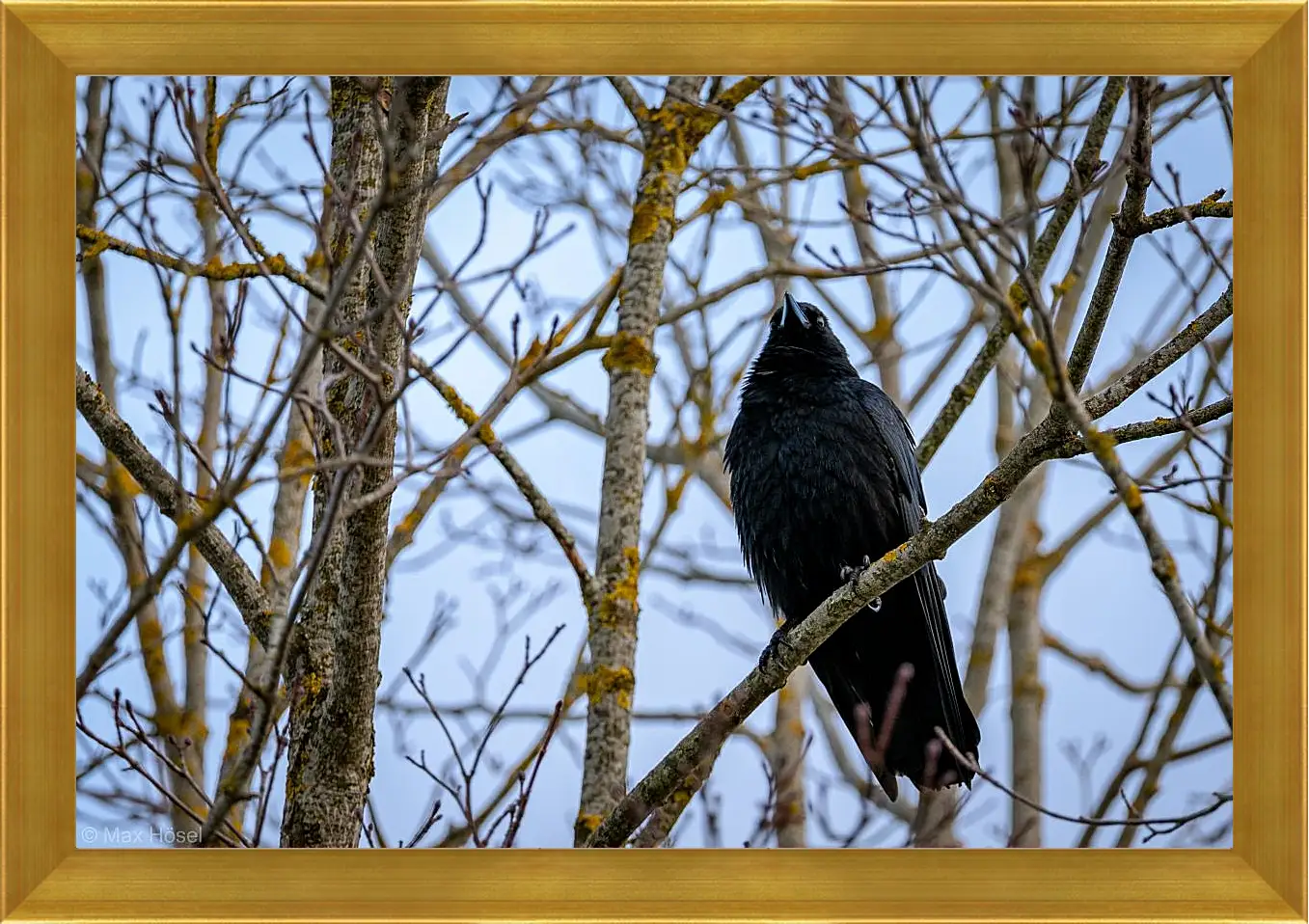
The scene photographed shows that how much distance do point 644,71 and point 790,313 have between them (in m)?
1.91

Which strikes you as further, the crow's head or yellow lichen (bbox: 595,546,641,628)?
the crow's head

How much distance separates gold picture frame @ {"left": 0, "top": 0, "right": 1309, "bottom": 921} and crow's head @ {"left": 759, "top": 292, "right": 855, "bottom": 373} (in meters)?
1.85

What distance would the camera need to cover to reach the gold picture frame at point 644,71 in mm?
2725

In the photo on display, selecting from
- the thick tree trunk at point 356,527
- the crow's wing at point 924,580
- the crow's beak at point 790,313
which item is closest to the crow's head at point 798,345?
the crow's beak at point 790,313

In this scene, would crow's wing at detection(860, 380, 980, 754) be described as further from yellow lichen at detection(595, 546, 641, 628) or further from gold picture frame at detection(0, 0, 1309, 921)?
gold picture frame at detection(0, 0, 1309, 921)

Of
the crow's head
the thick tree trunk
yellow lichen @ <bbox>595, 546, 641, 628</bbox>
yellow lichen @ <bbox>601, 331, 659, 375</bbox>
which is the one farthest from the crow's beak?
the thick tree trunk

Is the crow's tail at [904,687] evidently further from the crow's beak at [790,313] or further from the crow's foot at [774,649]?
the crow's beak at [790,313]

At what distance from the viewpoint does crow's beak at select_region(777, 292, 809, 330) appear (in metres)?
4.70

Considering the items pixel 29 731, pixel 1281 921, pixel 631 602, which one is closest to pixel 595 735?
pixel 631 602

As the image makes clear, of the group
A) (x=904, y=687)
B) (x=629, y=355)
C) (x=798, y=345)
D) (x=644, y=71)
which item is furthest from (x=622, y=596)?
(x=644, y=71)

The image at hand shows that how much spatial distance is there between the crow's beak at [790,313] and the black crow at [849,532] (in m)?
0.12

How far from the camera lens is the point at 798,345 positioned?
472cm

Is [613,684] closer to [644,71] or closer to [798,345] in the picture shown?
[798,345]

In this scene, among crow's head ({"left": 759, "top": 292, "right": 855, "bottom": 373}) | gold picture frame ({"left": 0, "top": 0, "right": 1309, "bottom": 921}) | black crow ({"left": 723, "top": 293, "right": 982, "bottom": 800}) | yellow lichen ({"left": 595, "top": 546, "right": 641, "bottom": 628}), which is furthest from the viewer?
crow's head ({"left": 759, "top": 292, "right": 855, "bottom": 373})
